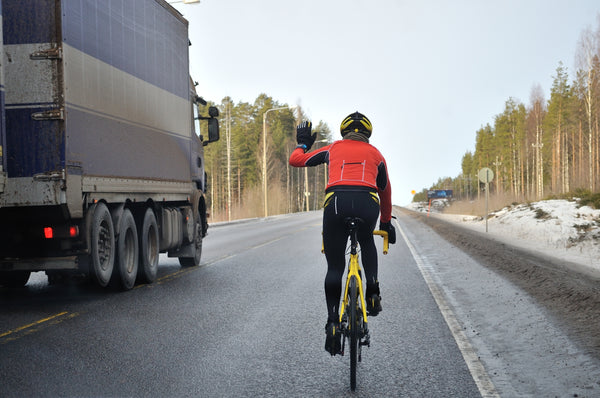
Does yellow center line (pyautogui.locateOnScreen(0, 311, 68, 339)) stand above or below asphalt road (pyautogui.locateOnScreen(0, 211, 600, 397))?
above

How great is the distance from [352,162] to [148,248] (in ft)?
19.8

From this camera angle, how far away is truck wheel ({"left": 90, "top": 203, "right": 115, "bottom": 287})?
7754 mm

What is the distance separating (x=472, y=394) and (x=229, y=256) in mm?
10823

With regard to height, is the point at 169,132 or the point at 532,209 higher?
the point at 169,132

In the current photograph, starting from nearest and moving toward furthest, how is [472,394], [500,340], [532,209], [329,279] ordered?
1. [472,394]
2. [329,279]
3. [500,340]
4. [532,209]

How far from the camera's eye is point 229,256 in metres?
14.6

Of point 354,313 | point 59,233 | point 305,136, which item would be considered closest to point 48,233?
point 59,233

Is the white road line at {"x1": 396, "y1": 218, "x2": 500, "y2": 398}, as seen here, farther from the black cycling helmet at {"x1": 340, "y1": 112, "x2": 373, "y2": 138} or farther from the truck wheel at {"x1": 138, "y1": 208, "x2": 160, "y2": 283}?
the truck wheel at {"x1": 138, "y1": 208, "x2": 160, "y2": 283}

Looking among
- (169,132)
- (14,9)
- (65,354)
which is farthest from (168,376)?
(169,132)

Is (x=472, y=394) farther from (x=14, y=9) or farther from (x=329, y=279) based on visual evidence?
(x=14, y=9)

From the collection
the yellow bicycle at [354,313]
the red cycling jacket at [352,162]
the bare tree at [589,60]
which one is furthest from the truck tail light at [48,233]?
the bare tree at [589,60]

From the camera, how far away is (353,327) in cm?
419

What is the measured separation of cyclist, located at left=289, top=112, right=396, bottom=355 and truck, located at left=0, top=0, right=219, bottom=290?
372cm

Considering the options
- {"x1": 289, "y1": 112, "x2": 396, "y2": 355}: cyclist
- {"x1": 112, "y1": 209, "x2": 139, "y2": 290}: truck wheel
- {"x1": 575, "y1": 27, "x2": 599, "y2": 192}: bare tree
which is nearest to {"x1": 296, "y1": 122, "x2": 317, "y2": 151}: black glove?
{"x1": 289, "y1": 112, "x2": 396, "y2": 355}: cyclist
